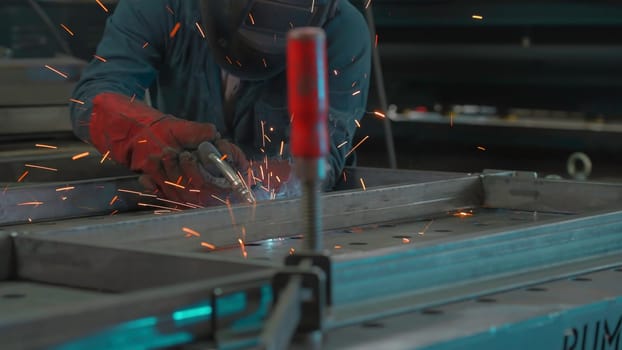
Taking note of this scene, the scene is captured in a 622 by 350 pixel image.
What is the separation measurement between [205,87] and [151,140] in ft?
2.06

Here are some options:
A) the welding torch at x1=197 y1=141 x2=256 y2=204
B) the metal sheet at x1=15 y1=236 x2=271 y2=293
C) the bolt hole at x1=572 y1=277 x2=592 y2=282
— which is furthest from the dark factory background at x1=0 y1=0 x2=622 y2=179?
the metal sheet at x1=15 y1=236 x2=271 y2=293

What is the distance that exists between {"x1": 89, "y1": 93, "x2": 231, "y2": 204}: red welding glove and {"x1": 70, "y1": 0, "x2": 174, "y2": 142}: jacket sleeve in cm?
26

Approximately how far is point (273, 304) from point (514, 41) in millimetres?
4282

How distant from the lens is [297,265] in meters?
1.23

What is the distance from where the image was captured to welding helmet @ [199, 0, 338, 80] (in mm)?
2404

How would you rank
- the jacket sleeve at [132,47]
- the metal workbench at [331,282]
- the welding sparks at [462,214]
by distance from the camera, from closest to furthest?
the metal workbench at [331,282], the welding sparks at [462,214], the jacket sleeve at [132,47]

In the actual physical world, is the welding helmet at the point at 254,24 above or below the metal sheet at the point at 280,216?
above

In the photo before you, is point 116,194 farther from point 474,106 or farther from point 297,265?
point 474,106

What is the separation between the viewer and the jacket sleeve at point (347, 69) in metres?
2.90

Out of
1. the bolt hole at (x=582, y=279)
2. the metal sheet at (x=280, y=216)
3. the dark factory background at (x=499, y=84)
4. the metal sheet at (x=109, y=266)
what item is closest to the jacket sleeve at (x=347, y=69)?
the metal sheet at (x=280, y=216)

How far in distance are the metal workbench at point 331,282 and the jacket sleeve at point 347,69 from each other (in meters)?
0.87

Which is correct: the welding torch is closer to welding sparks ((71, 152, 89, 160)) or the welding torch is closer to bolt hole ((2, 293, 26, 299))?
bolt hole ((2, 293, 26, 299))

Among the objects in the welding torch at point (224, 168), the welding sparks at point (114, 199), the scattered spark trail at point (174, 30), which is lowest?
the welding sparks at point (114, 199)

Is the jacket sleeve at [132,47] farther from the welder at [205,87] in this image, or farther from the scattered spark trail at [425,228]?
the scattered spark trail at [425,228]
